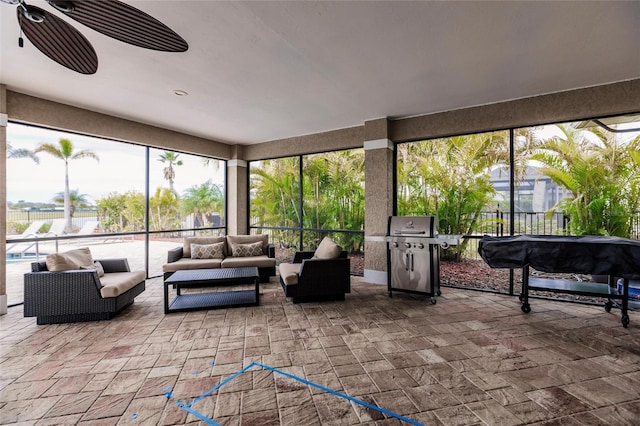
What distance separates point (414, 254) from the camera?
14.3 ft

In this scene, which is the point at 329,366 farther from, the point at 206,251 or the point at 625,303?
the point at 206,251

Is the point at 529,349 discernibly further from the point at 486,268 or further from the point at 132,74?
the point at 132,74

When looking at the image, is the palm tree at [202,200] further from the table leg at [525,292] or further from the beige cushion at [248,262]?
the table leg at [525,292]

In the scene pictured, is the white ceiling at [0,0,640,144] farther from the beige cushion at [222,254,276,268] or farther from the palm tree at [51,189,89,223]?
the beige cushion at [222,254,276,268]

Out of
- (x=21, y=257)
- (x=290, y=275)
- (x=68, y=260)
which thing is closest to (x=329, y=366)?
(x=290, y=275)

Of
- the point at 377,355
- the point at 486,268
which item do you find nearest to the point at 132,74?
the point at 377,355

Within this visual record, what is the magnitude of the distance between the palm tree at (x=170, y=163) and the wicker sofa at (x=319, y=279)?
3604 mm

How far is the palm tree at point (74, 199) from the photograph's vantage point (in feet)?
16.1

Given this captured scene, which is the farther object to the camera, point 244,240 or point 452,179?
point 244,240

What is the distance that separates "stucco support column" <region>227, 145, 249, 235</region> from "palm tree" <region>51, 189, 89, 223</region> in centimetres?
269

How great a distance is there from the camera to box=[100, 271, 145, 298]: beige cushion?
11.6ft

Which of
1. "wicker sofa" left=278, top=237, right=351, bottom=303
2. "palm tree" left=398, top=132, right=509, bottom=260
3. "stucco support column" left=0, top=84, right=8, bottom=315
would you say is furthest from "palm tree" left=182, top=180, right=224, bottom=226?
"palm tree" left=398, top=132, right=509, bottom=260

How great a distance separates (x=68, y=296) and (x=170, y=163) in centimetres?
375

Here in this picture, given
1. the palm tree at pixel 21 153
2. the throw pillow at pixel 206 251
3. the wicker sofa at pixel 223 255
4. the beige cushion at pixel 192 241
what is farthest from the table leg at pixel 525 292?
the palm tree at pixel 21 153
